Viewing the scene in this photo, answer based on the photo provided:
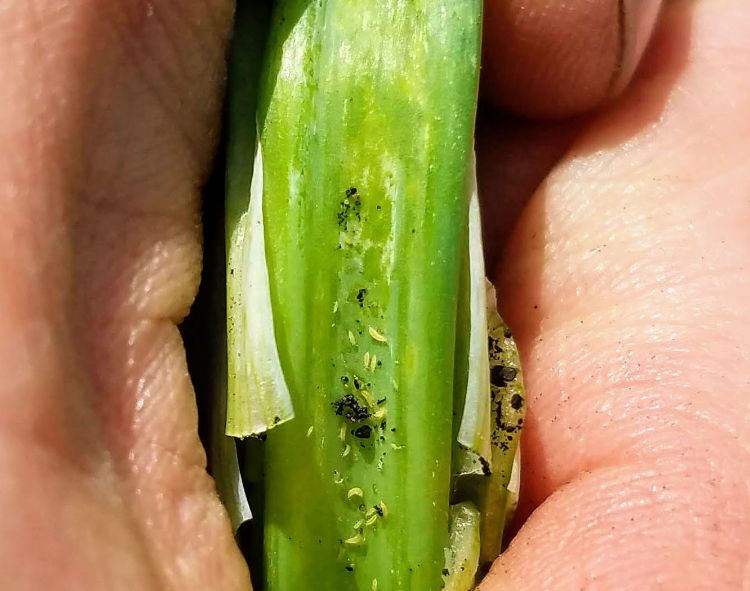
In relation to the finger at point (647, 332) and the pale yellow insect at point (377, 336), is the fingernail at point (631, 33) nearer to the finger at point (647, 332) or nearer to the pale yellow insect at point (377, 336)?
the finger at point (647, 332)

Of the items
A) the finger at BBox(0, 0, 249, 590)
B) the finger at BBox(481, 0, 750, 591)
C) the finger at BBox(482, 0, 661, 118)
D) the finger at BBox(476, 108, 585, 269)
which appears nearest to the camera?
the finger at BBox(0, 0, 249, 590)

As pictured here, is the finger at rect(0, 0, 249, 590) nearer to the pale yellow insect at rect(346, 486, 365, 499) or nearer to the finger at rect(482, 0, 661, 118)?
the pale yellow insect at rect(346, 486, 365, 499)

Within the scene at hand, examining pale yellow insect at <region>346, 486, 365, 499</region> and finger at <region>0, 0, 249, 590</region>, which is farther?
pale yellow insect at <region>346, 486, 365, 499</region>

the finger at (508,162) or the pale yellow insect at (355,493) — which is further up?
the finger at (508,162)

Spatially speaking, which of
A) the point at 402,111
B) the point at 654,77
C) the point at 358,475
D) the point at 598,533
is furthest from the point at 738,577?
the point at 654,77

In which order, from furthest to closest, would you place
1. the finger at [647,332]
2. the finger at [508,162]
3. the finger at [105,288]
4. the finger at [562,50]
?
the finger at [508,162] → the finger at [562,50] → the finger at [647,332] → the finger at [105,288]

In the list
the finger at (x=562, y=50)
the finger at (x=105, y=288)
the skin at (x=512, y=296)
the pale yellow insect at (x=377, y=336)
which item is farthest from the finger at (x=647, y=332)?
the finger at (x=105, y=288)

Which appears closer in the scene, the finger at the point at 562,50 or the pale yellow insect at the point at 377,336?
the pale yellow insect at the point at 377,336

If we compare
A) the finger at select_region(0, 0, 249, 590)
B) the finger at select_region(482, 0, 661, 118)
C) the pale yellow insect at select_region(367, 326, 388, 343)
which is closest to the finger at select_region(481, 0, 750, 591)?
the finger at select_region(482, 0, 661, 118)
